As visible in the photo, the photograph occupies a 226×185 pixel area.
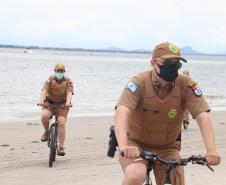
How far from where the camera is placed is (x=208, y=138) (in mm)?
4566

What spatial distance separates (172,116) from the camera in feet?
15.8

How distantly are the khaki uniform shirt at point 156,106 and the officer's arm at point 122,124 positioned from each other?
0.06 metres

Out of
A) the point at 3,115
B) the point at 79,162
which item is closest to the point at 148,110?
the point at 79,162

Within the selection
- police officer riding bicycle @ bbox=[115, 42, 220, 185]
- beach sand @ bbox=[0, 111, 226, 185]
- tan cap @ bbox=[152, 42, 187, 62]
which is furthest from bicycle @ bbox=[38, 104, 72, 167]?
tan cap @ bbox=[152, 42, 187, 62]

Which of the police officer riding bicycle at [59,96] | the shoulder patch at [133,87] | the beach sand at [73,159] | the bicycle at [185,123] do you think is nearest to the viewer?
the shoulder patch at [133,87]

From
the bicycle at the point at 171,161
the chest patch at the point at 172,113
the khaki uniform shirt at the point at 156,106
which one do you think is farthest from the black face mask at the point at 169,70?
the bicycle at the point at 171,161

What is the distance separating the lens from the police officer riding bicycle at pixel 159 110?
4609mm

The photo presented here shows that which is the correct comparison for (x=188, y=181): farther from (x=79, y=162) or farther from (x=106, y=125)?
(x=106, y=125)

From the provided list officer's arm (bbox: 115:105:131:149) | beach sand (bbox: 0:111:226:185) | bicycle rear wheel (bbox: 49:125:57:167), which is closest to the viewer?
officer's arm (bbox: 115:105:131:149)

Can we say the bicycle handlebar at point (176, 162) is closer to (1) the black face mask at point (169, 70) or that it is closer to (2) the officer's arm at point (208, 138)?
(2) the officer's arm at point (208, 138)

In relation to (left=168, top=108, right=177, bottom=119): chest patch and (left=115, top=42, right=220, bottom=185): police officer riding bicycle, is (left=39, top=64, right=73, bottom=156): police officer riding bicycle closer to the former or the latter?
(left=115, top=42, right=220, bottom=185): police officer riding bicycle

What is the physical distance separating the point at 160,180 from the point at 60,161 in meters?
5.81

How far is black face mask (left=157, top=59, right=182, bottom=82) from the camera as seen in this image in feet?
15.3

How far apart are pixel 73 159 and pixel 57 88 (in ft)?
4.51
